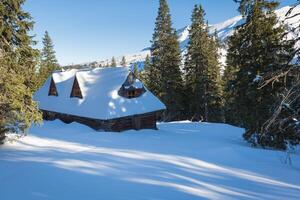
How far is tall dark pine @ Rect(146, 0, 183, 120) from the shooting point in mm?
37688

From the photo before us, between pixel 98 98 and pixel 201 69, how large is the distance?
1416 centimetres

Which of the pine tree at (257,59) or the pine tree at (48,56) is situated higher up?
Result: the pine tree at (48,56)

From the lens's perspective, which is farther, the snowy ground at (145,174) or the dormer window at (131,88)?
the dormer window at (131,88)

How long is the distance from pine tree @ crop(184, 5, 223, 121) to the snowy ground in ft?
67.7

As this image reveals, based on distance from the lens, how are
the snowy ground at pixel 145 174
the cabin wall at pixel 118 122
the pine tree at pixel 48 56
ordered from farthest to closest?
1. the pine tree at pixel 48 56
2. the cabin wall at pixel 118 122
3. the snowy ground at pixel 145 174

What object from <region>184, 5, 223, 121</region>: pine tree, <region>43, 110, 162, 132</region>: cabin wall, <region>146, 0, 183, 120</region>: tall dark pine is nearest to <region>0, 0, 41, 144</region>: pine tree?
<region>43, 110, 162, 132</region>: cabin wall

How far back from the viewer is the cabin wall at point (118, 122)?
26.8m

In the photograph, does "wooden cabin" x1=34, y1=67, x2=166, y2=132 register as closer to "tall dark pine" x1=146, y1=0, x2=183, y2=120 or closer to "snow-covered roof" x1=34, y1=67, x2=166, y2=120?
"snow-covered roof" x1=34, y1=67, x2=166, y2=120

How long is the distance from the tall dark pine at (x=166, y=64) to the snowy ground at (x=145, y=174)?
20515mm

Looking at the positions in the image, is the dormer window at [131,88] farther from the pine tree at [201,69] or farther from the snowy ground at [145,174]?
the snowy ground at [145,174]

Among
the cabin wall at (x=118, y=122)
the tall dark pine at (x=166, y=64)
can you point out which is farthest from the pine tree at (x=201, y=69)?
the cabin wall at (x=118, y=122)

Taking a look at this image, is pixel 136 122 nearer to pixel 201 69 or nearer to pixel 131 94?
pixel 131 94

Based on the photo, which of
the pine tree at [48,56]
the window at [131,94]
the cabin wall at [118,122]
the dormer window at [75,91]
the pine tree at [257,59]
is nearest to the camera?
the pine tree at [257,59]

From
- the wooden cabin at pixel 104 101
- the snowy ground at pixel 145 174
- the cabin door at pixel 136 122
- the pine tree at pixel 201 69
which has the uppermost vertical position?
the pine tree at pixel 201 69
